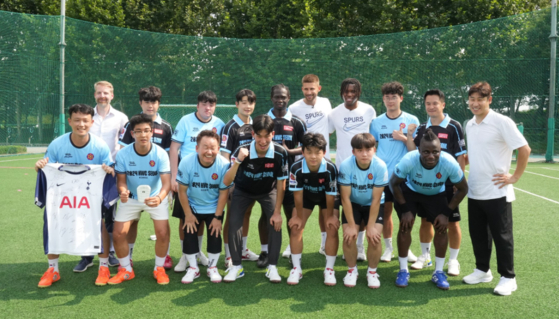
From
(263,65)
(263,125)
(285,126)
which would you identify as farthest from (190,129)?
(263,65)

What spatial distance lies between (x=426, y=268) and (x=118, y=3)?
2260 centimetres

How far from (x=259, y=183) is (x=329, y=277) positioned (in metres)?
1.07

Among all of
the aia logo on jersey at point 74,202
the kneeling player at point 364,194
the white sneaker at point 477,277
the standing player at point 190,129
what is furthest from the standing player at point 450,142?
the aia logo on jersey at point 74,202

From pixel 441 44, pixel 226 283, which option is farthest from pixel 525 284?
pixel 441 44

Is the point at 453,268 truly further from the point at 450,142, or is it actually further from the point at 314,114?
the point at 314,114

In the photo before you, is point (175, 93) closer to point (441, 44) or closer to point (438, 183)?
point (441, 44)

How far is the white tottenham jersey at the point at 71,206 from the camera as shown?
3824 millimetres

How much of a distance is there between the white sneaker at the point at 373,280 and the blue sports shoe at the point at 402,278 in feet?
0.60

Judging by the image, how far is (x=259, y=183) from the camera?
13.5ft

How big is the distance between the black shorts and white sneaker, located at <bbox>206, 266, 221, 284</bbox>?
176 centimetres

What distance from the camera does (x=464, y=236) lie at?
217 inches

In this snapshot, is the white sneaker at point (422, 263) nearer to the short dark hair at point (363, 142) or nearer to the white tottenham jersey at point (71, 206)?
the short dark hair at point (363, 142)

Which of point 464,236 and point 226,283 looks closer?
point 226,283

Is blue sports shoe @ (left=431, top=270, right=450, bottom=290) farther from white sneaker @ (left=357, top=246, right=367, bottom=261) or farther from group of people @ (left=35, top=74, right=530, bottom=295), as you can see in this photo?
→ white sneaker @ (left=357, top=246, right=367, bottom=261)
